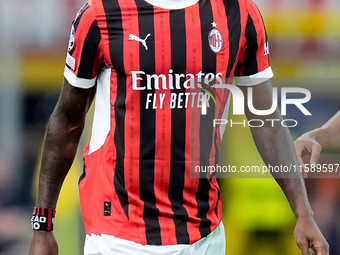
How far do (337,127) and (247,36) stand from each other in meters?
1.12

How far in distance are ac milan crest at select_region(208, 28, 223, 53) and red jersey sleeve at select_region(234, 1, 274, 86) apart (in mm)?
80

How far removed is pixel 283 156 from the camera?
4.70 feet

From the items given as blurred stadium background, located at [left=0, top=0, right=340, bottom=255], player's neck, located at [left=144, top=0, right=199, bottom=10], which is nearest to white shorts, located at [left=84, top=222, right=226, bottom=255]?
player's neck, located at [left=144, top=0, right=199, bottom=10]

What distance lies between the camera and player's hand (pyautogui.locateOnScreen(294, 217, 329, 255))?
1.33m

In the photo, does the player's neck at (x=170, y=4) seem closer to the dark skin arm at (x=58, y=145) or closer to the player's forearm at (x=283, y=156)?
the dark skin arm at (x=58, y=145)

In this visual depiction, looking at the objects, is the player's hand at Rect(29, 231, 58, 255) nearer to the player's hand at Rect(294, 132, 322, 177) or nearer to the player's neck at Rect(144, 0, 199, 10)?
the player's neck at Rect(144, 0, 199, 10)

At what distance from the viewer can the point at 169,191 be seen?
1.30 m

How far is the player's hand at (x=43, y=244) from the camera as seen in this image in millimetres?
1354

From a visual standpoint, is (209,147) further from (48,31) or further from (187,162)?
(48,31)

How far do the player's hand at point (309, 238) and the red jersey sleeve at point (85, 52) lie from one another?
764 millimetres

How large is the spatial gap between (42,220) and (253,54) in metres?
0.82

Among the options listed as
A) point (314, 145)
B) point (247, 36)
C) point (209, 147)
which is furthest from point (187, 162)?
point (314, 145)

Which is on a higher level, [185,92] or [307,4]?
[307,4]

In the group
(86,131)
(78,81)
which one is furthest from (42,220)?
(86,131)
